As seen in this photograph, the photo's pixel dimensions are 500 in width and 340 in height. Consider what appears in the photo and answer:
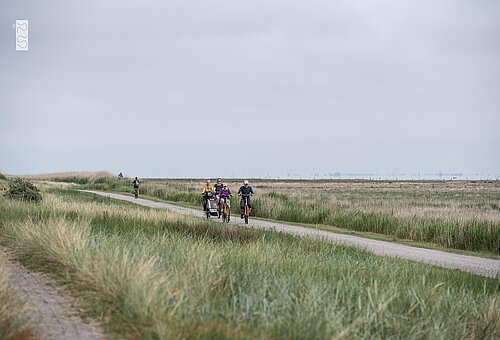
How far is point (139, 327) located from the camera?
618cm

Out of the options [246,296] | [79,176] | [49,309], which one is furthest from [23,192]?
[79,176]

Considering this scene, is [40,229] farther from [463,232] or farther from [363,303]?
[463,232]

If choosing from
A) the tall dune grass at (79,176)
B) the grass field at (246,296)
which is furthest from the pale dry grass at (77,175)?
the grass field at (246,296)

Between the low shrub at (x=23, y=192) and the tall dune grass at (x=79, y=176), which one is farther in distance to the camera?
the tall dune grass at (x=79, y=176)

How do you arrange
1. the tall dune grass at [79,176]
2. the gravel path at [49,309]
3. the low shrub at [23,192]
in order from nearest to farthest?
1. the gravel path at [49,309]
2. the low shrub at [23,192]
3. the tall dune grass at [79,176]

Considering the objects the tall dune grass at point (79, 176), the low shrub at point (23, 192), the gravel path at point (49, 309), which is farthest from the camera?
the tall dune grass at point (79, 176)

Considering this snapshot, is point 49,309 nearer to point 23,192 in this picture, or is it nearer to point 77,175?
point 23,192

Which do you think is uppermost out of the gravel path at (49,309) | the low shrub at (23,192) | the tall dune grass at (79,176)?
the tall dune grass at (79,176)

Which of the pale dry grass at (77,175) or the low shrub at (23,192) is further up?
the pale dry grass at (77,175)

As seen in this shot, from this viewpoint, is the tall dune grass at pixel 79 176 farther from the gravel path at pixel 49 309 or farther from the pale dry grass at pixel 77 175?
the gravel path at pixel 49 309

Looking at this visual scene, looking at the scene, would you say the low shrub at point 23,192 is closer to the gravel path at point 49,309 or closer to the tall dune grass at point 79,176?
the gravel path at point 49,309

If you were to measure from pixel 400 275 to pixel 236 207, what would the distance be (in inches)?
992

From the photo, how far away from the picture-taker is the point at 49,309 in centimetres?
720

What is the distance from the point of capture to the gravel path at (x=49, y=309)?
6.23 meters
